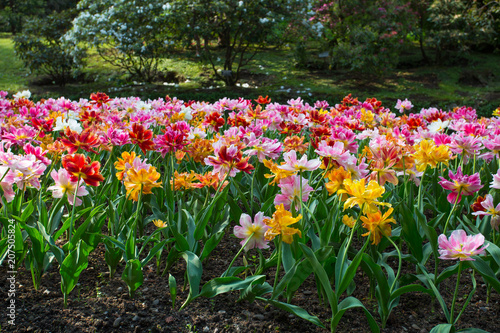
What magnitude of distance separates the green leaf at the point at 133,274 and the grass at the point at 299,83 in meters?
5.40

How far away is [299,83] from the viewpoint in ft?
28.5

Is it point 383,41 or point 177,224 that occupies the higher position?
point 383,41

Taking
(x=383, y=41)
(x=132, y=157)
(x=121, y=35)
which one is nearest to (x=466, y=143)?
(x=132, y=157)

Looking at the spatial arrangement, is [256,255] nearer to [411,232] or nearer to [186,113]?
[411,232]

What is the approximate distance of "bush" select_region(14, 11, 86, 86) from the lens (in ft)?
27.6

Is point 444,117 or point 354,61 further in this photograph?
point 354,61

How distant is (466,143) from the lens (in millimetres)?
1795

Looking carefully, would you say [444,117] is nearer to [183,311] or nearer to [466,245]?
[466,245]

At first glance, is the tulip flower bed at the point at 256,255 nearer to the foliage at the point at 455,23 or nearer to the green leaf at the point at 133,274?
the green leaf at the point at 133,274

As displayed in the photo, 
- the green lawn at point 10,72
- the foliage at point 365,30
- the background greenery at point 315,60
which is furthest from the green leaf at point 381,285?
the green lawn at point 10,72

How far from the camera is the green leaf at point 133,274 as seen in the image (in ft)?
4.44

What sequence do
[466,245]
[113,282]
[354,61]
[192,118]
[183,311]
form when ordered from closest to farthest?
[466,245], [183,311], [113,282], [192,118], [354,61]

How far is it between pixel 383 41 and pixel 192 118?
720 cm

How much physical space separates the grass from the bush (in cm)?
45
